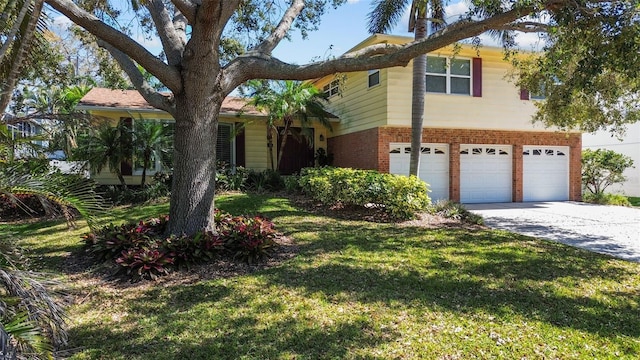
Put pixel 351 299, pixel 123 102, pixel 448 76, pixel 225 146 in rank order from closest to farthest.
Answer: pixel 351 299 → pixel 448 76 → pixel 123 102 → pixel 225 146

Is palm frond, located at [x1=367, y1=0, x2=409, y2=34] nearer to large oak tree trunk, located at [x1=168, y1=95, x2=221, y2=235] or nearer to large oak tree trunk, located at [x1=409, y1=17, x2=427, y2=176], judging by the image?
large oak tree trunk, located at [x1=409, y1=17, x2=427, y2=176]

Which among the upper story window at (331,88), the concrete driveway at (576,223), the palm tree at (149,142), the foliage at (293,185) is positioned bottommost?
the concrete driveway at (576,223)

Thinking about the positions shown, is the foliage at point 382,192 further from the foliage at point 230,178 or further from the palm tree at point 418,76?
the foliage at point 230,178

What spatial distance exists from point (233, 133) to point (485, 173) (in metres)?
9.47

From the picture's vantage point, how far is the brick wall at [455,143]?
1419cm

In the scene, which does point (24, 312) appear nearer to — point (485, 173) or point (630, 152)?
point (485, 173)

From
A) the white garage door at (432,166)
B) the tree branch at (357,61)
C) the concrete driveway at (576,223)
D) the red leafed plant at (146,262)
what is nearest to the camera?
the red leafed plant at (146,262)

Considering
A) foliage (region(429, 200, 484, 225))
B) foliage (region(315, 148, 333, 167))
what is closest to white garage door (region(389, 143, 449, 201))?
foliage (region(429, 200, 484, 225))

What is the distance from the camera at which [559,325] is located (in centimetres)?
454

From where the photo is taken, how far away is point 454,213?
35.6 ft

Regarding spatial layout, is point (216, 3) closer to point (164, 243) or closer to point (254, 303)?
point (164, 243)

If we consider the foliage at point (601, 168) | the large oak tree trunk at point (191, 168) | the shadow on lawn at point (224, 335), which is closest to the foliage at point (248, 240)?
→ the large oak tree trunk at point (191, 168)

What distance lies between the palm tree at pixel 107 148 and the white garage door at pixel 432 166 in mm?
8760

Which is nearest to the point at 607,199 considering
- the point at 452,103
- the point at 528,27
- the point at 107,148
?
the point at 452,103
